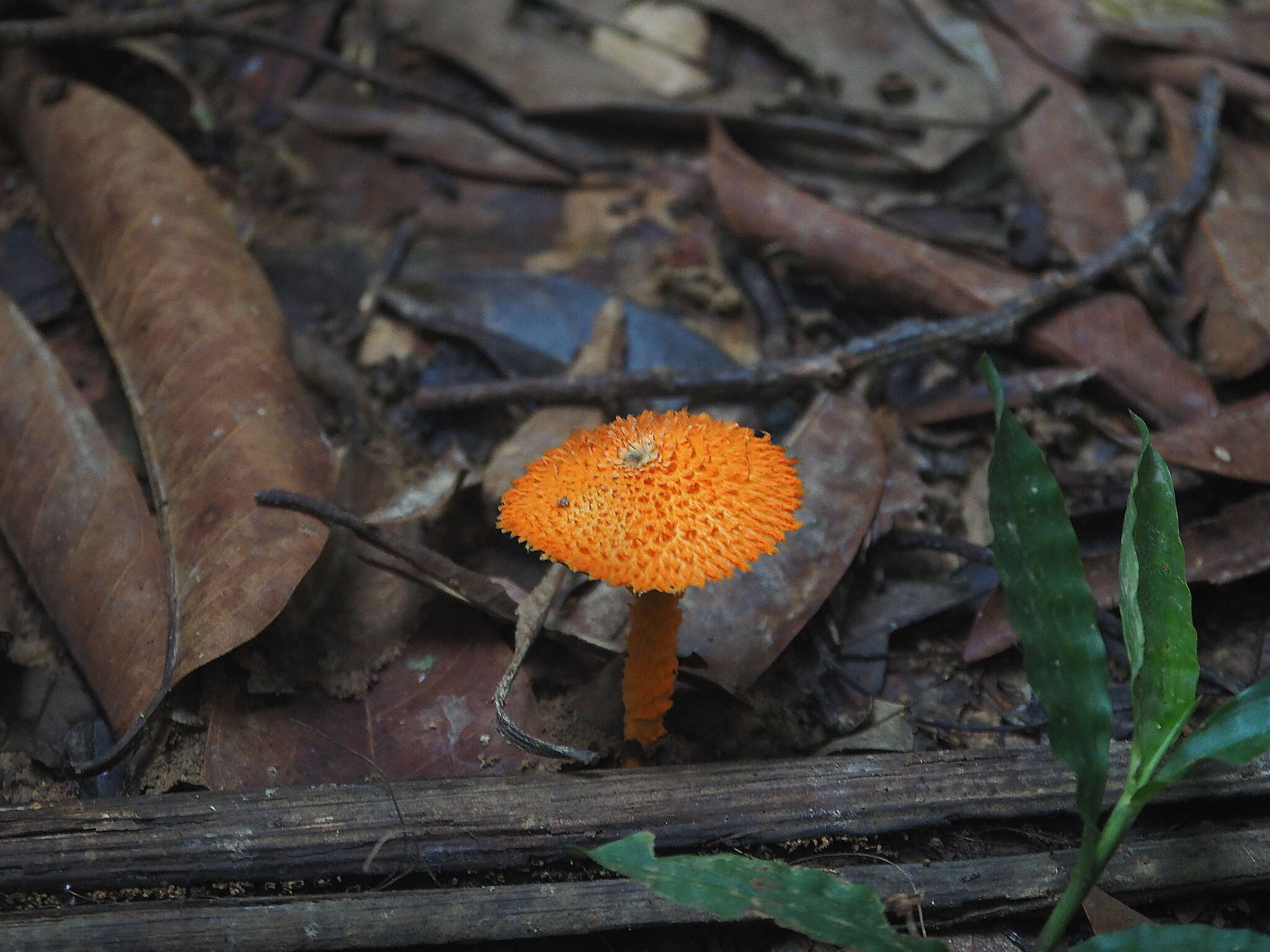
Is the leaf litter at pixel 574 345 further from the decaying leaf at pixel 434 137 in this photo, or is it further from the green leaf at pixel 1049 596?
the green leaf at pixel 1049 596

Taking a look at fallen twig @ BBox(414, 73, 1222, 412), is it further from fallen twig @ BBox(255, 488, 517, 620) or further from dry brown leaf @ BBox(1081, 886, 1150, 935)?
dry brown leaf @ BBox(1081, 886, 1150, 935)

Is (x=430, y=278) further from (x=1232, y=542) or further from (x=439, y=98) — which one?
(x=1232, y=542)

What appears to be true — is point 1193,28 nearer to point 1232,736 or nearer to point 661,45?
point 661,45

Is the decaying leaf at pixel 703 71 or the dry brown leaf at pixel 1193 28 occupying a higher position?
the dry brown leaf at pixel 1193 28

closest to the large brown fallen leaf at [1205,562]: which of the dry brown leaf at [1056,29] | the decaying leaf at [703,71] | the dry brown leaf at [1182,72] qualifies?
the decaying leaf at [703,71]

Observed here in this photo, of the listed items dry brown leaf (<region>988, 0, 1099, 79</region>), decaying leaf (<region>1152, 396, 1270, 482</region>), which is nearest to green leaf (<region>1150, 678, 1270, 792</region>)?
decaying leaf (<region>1152, 396, 1270, 482</region>)
